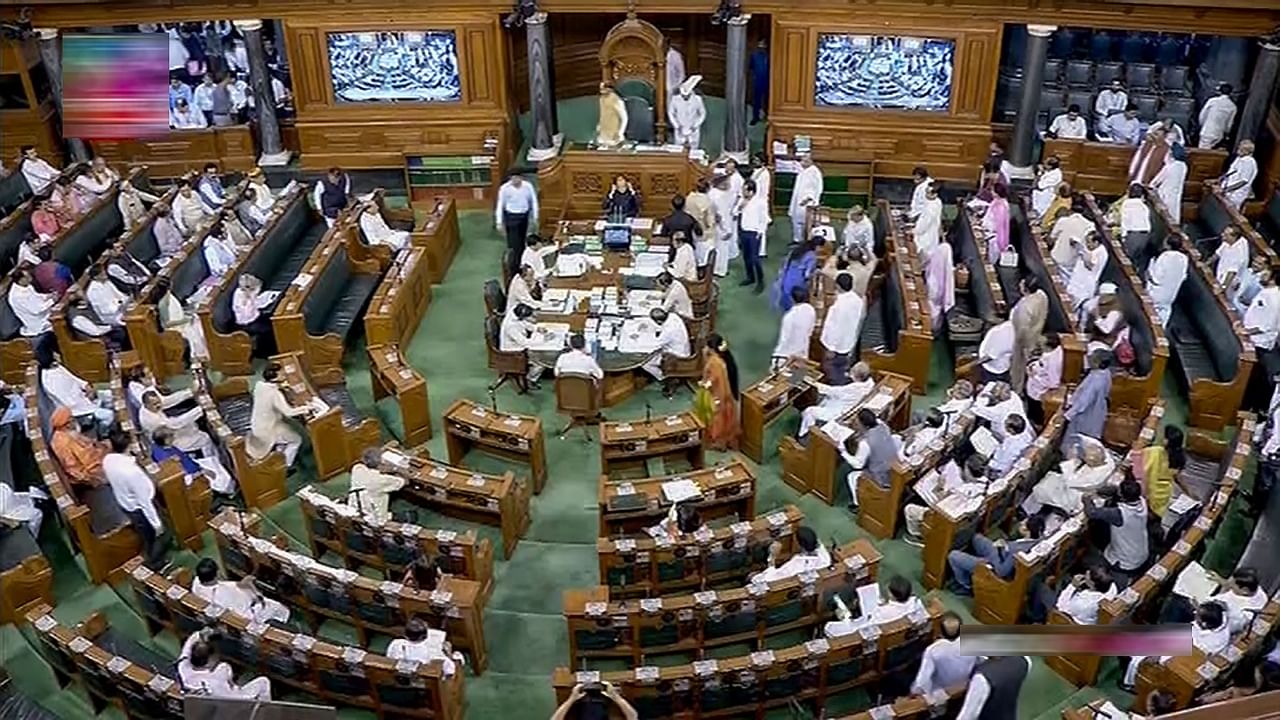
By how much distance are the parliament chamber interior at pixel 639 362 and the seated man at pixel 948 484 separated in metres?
0.06

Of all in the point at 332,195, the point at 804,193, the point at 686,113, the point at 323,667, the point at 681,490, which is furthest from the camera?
the point at 686,113

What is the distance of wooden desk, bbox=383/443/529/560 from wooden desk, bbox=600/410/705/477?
40.1 inches

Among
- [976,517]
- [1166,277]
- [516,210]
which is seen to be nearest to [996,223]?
[1166,277]

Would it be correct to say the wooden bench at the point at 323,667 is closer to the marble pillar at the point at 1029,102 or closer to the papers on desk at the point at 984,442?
the papers on desk at the point at 984,442

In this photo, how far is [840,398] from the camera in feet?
39.9

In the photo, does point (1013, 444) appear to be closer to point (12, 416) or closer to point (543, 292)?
point (543, 292)

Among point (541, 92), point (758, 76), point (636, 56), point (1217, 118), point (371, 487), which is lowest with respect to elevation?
point (371, 487)

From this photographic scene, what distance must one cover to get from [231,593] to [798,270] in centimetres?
754

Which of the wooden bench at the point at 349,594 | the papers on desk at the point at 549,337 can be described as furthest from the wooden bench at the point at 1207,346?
the wooden bench at the point at 349,594

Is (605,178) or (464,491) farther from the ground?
(605,178)

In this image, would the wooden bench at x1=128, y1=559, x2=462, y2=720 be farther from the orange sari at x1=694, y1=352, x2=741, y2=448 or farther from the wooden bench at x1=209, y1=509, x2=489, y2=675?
the orange sari at x1=694, y1=352, x2=741, y2=448

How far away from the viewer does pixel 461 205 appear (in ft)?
59.0

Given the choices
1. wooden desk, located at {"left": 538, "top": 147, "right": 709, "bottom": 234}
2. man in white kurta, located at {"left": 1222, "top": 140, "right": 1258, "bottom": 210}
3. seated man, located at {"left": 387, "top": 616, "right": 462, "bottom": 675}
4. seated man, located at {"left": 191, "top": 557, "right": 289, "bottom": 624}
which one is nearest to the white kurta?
seated man, located at {"left": 191, "top": 557, "right": 289, "bottom": 624}

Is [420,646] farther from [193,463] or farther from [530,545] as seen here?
[193,463]
